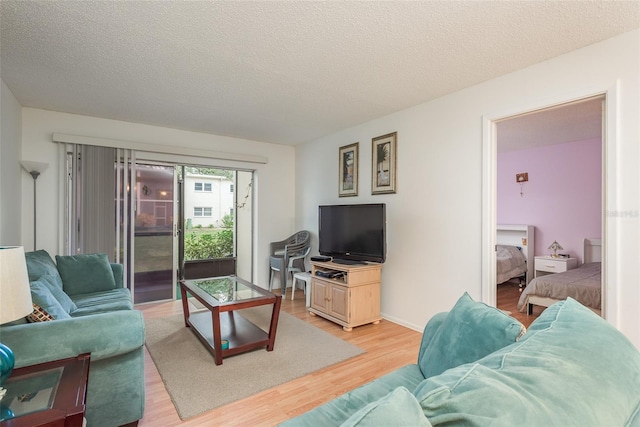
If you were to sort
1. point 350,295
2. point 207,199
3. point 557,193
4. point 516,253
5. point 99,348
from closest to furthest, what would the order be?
1. point 99,348
2. point 350,295
3. point 557,193
4. point 516,253
5. point 207,199

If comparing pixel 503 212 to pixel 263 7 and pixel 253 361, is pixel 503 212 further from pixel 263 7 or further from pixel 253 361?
pixel 263 7

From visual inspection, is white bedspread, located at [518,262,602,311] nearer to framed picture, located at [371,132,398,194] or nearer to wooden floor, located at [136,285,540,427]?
wooden floor, located at [136,285,540,427]

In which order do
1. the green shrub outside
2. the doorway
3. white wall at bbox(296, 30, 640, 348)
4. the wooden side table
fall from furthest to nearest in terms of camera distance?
the green shrub outside, the doorway, white wall at bbox(296, 30, 640, 348), the wooden side table

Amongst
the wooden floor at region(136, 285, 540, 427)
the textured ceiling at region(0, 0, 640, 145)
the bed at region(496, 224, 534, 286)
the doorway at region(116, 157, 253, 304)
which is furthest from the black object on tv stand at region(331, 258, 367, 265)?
the bed at region(496, 224, 534, 286)

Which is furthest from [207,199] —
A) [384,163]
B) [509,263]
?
[509,263]

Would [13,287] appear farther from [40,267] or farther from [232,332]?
[232,332]

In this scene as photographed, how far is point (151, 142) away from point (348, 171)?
2.76m

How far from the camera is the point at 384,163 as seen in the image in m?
3.79

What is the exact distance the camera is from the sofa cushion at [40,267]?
7.97 feet

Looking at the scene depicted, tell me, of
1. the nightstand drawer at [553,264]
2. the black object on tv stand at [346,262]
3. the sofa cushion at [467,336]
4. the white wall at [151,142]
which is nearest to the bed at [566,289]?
the nightstand drawer at [553,264]

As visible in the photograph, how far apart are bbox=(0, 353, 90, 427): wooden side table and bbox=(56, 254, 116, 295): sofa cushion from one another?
78.7 inches

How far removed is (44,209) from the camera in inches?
143

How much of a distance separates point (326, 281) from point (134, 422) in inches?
88.8

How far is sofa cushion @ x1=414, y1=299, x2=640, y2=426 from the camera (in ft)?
1.87
